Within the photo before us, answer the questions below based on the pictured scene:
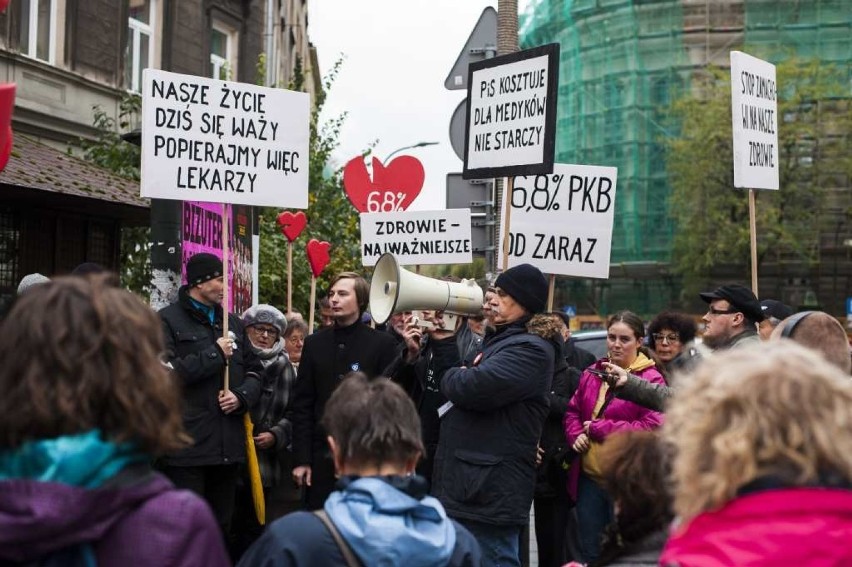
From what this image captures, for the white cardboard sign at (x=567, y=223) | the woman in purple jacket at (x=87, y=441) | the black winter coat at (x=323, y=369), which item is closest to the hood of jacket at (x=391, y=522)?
the woman in purple jacket at (x=87, y=441)

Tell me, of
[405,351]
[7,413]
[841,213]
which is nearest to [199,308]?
[405,351]

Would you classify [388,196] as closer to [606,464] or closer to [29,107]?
[29,107]

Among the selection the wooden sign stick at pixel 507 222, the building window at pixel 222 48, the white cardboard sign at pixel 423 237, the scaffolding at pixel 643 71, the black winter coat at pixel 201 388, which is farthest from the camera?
the scaffolding at pixel 643 71

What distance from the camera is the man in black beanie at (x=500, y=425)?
5312 millimetres

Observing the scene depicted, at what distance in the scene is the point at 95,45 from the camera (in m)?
16.7

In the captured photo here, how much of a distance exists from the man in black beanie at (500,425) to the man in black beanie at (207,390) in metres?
1.41

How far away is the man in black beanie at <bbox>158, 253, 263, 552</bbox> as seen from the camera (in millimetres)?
6246

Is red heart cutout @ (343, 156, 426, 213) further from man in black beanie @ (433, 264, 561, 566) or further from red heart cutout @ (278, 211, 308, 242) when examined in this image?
man in black beanie @ (433, 264, 561, 566)

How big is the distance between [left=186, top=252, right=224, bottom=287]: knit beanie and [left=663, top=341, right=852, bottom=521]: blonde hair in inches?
175

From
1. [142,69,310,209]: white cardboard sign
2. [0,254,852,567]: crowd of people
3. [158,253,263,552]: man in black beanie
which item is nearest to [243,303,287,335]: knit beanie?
[158,253,263,552]: man in black beanie

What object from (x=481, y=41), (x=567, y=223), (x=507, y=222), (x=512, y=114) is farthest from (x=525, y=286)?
(x=481, y=41)

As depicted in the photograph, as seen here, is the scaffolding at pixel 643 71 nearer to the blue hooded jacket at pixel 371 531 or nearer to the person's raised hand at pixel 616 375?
the person's raised hand at pixel 616 375

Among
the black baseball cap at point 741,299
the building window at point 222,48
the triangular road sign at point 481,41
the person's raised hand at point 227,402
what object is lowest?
the person's raised hand at point 227,402

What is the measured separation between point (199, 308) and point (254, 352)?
0.69m
